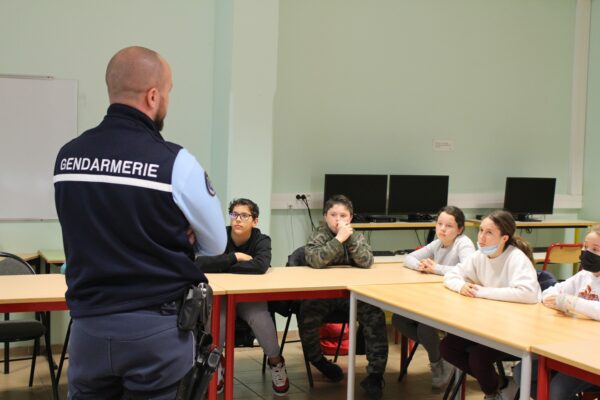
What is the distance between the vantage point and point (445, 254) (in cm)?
458

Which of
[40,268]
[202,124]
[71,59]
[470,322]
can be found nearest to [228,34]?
[202,124]

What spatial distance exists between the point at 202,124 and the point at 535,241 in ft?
12.0

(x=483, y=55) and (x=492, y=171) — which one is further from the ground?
(x=483, y=55)

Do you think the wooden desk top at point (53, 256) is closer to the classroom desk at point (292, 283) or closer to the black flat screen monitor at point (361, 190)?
the classroom desk at point (292, 283)

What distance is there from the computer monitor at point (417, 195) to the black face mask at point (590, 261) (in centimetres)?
324

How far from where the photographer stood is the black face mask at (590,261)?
3219 mm

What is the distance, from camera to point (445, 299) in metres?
3.64

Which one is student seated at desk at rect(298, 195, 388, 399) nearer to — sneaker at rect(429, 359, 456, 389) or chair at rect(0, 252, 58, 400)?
sneaker at rect(429, 359, 456, 389)

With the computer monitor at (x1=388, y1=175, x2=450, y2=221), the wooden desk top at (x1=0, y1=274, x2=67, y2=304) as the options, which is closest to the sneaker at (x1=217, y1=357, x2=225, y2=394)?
the wooden desk top at (x1=0, y1=274, x2=67, y2=304)

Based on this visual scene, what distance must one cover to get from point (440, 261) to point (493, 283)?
0.87 metres

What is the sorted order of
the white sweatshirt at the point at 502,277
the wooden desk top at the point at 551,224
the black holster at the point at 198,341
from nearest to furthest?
the black holster at the point at 198,341
the white sweatshirt at the point at 502,277
the wooden desk top at the point at 551,224

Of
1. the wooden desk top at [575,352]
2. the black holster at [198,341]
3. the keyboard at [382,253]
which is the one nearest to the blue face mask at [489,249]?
the wooden desk top at [575,352]

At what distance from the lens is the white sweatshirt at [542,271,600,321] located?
10.4ft

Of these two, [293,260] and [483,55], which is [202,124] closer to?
[293,260]
